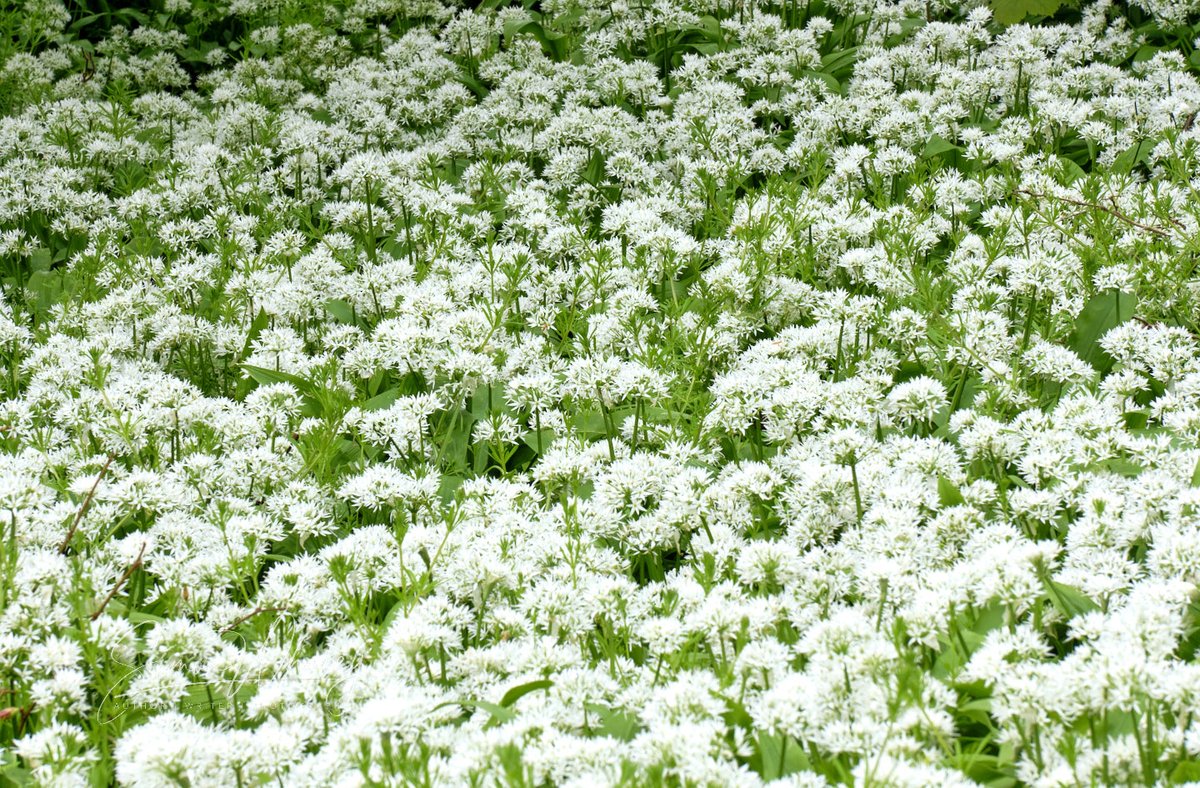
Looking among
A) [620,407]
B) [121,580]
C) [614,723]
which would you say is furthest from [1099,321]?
[121,580]

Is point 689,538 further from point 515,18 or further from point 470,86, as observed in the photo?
point 515,18

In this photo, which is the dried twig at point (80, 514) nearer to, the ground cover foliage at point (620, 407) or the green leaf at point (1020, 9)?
the ground cover foliage at point (620, 407)

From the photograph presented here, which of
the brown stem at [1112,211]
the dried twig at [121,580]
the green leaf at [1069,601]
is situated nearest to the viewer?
the green leaf at [1069,601]

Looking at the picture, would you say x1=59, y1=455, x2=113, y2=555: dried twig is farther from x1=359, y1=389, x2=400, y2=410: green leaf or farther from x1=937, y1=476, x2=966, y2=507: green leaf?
x1=937, y1=476, x2=966, y2=507: green leaf

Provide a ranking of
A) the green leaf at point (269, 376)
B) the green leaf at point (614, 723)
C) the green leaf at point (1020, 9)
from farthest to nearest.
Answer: the green leaf at point (1020, 9) → the green leaf at point (269, 376) → the green leaf at point (614, 723)

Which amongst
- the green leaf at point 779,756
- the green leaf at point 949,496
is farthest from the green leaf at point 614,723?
the green leaf at point 949,496

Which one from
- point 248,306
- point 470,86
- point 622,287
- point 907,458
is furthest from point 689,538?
point 470,86

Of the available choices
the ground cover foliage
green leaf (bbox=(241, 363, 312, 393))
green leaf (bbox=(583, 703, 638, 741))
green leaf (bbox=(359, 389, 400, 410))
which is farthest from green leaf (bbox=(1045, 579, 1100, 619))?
green leaf (bbox=(241, 363, 312, 393))
